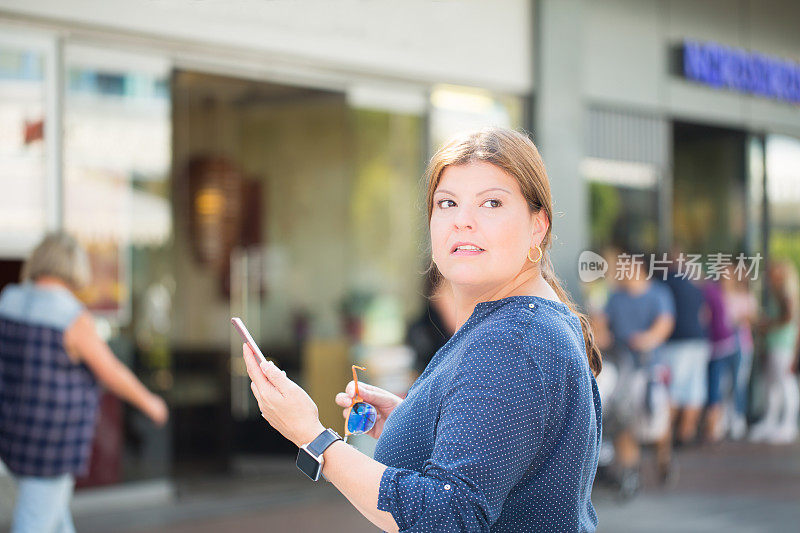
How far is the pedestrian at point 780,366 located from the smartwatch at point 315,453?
9.27 meters

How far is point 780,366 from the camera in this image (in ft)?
33.6

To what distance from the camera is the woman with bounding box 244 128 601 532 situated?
64.2 inches

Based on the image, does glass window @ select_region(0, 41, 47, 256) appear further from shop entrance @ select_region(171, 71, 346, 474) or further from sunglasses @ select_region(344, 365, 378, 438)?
sunglasses @ select_region(344, 365, 378, 438)

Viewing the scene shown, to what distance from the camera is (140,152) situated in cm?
729


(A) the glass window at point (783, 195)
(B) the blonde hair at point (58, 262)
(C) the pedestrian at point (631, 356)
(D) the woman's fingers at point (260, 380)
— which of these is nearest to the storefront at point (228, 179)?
(B) the blonde hair at point (58, 262)

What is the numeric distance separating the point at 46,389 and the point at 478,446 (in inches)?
136

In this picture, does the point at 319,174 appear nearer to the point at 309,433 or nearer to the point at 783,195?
the point at 783,195

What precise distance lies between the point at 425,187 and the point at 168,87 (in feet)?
17.9

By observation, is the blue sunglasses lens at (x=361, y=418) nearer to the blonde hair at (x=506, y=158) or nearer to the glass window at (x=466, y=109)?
the blonde hair at (x=506, y=158)

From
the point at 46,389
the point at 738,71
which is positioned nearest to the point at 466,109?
the point at 738,71

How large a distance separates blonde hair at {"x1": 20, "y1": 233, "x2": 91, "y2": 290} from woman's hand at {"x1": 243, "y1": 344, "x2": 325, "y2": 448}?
3.31 meters

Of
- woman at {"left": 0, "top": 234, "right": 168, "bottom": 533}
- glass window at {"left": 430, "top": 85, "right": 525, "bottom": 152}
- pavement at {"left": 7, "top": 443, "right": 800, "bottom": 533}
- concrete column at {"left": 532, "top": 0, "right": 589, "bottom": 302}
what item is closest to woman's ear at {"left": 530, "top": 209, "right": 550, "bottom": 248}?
woman at {"left": 0, "top": 234, "right": 168, "bottom": 533}

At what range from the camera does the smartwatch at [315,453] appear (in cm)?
172

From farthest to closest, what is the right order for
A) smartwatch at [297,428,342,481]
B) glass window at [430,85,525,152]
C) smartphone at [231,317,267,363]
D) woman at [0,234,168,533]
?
glass window at [430,85,525,152] < woman at [0,234,168,533] < smartphone at [231,317,267,363] < smartwatch at [297,428,342,481]
